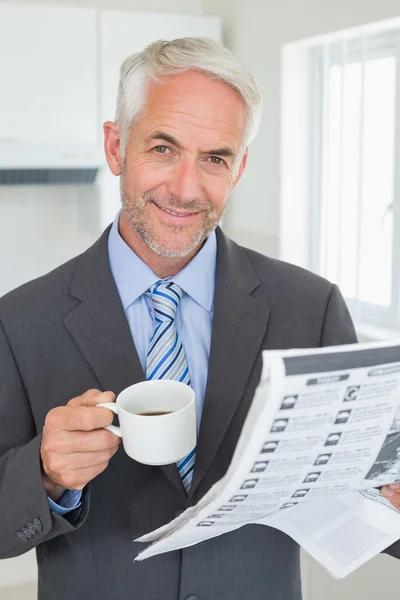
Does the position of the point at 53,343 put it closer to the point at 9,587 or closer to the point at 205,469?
the point at 205,469

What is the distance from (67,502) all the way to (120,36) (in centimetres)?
269

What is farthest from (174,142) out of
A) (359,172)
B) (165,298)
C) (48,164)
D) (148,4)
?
(148,4)

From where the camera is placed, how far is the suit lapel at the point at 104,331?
1183 mm

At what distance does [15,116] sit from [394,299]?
5.90 feet

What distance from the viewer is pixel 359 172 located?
113 inches

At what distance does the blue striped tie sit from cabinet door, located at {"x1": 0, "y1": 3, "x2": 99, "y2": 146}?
221 cm

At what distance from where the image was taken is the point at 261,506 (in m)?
0.94

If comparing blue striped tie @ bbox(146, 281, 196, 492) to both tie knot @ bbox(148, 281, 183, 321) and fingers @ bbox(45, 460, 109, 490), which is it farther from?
fingers @ bbox(45, 460, 109, 490)

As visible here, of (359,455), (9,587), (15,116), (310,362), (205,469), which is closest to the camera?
(310,362)

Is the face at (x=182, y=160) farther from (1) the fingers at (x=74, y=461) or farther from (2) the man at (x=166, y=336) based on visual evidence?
(1) the fingers at (x=74, y=461)

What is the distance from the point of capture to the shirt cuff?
1.09 m

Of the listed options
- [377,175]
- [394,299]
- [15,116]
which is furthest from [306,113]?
[15,116]

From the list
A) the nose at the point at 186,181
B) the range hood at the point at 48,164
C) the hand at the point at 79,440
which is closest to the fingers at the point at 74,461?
the hand at the point at 79,440

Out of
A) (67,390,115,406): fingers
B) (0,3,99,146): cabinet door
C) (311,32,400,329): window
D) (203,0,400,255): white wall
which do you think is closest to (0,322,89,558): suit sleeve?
(67,390,115,406): fingers
